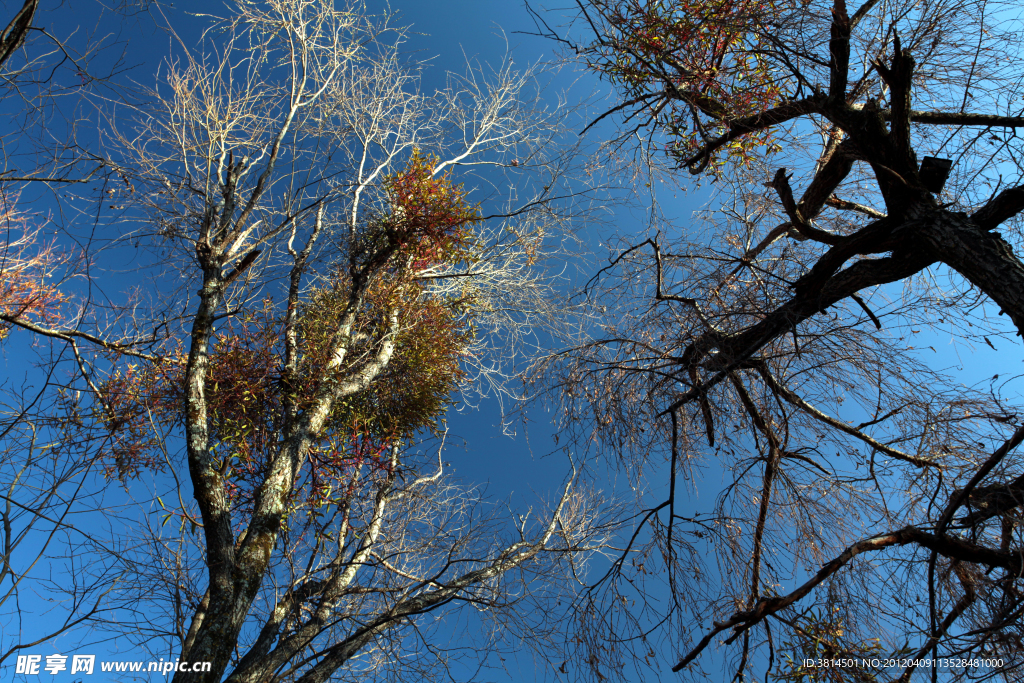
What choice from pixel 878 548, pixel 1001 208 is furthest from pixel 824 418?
pixel 1001 208

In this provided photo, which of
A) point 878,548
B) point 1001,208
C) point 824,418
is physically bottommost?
point 878,548

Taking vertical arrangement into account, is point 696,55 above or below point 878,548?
above

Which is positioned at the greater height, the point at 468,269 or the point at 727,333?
the point at 468,269

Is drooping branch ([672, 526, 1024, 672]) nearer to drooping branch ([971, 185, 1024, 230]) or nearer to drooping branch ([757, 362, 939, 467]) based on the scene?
drooping branch ([757, 362, 939, 467])

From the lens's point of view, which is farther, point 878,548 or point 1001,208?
point 1001,208

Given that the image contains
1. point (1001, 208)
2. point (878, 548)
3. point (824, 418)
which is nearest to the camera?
point (878, 548)

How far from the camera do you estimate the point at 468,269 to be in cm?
633

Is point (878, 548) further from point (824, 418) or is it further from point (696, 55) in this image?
point (696, 55)

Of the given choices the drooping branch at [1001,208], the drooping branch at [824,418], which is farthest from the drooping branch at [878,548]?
the drooping branch at [1001,208]

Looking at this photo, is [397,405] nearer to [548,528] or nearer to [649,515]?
[548,528]

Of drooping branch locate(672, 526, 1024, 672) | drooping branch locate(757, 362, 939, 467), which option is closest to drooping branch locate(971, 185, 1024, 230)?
drooping branch locate(757, 362, 939, 467)

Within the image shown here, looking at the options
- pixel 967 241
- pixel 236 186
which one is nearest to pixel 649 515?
pixel 967 241

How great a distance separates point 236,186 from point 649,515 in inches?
175

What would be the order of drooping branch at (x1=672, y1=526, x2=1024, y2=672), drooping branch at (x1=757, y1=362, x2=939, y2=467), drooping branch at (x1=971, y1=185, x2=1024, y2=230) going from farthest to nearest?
drooping branch at (x1=757, y1=362, x2=939, y2=467) < drooping branch at (x1=971, y1=185, x2=1024, y2=230) < drooping branch at (x1=672, y1=526, x2=1024, y2=672)
